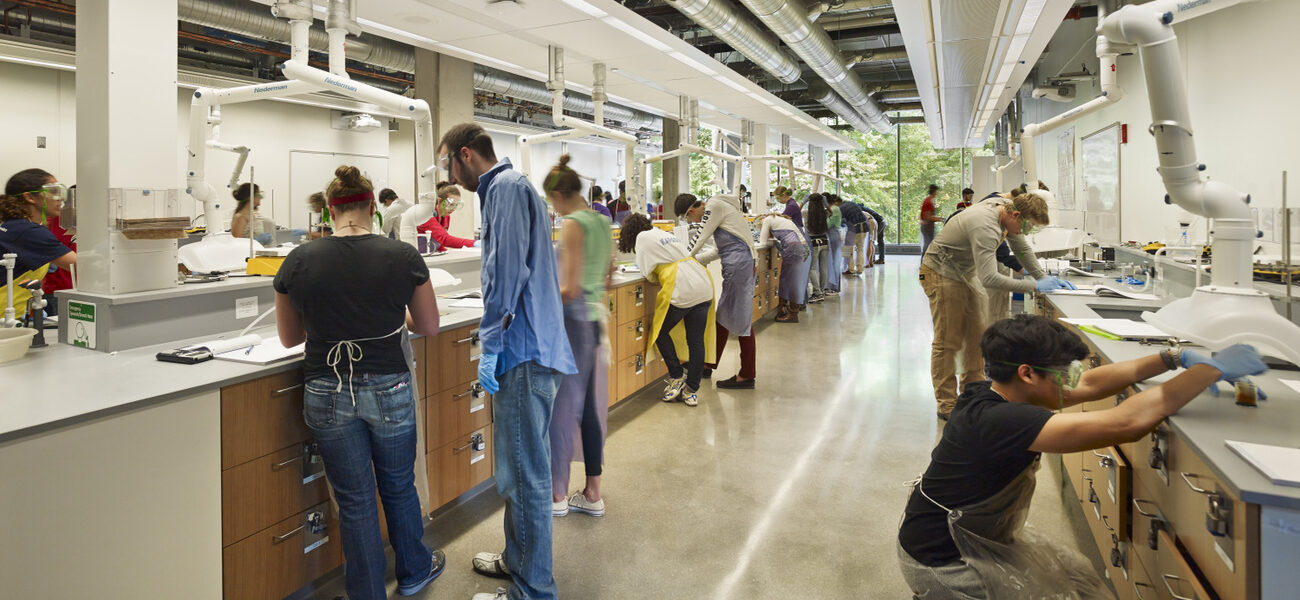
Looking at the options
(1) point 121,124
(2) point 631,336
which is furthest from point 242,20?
(2) point 631,336

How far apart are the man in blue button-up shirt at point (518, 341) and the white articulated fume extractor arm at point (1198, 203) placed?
167 cm

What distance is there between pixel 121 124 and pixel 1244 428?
3406 mm

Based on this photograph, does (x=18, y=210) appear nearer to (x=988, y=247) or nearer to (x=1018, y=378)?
(x=1018, y=378)

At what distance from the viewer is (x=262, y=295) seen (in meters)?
2.93

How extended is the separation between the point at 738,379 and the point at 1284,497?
4.17m

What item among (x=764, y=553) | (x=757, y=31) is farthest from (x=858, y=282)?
(x=764, y=553)

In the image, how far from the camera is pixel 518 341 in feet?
7.21

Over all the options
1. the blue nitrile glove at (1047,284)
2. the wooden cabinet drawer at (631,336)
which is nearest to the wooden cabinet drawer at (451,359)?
the wooden cabinet drawer at (631,336)

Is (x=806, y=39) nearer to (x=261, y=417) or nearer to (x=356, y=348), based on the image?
(x=356, y=348)

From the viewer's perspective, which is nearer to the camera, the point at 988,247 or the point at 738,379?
the point at 988,247

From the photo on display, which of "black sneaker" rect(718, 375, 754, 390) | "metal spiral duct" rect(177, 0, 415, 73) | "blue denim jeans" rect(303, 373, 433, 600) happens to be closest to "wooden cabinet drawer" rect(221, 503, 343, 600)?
"blue denim jeans" rect(303, 373, 433, 600)

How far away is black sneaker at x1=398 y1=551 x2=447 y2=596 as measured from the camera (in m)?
2.41

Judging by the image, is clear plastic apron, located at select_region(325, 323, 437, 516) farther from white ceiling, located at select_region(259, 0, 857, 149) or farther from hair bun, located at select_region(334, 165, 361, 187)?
white ceiling, located at select_region(259, 0, 857, 149)

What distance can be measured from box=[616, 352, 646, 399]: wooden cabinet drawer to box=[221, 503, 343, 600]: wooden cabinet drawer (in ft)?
7.56
